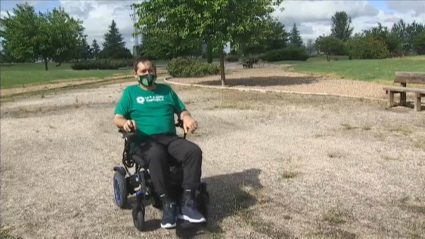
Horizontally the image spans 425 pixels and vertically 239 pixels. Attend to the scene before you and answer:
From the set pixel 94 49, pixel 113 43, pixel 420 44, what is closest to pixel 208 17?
pixel 420 44

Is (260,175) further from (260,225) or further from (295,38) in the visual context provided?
(295,38)

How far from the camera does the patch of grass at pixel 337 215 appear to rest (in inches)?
160

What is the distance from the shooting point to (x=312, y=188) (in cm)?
501

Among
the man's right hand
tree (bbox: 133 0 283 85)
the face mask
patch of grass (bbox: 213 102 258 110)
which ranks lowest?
patch of grass (bbox: 213 102 258 110)

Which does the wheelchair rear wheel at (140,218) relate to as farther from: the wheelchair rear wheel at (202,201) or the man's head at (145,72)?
the man's head at (145,72)

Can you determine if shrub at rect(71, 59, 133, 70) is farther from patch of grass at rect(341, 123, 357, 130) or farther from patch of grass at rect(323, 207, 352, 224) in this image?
patch of grass at rect(323, 207, 352, 224)

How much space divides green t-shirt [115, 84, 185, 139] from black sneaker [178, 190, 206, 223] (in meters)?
0.72

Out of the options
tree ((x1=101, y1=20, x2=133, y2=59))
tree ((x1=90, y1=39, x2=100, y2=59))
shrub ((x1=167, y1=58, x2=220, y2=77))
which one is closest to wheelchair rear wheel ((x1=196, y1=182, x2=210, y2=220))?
shrub ((x1=167, y1=58, x2=220, y2=77))

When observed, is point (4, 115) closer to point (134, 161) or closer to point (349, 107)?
point (349, 107)

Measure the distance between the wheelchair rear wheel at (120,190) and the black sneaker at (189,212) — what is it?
2.63ft

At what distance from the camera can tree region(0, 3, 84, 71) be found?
49.2 m

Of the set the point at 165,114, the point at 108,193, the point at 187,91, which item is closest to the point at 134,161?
the point at 165,114

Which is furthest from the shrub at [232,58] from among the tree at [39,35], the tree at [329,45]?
the tree at [39,35]

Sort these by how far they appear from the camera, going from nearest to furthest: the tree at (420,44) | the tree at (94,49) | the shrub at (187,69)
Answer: the shrub at (187,69) < the tree at (420,44) < the tree at (94,49)
